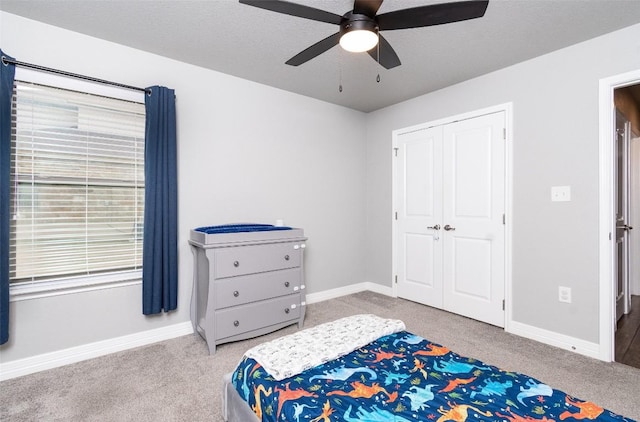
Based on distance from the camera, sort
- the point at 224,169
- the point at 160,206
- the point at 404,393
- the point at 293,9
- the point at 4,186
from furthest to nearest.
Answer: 1. the point at 224,169
2. the point at 160,206
3. the point at 4,186
4. the point at 293,9
5. the point at 404,393

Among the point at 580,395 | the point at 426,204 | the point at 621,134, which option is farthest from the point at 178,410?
the point at 621,134

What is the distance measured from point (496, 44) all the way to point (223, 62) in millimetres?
2453

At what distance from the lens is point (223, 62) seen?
299 centimetres

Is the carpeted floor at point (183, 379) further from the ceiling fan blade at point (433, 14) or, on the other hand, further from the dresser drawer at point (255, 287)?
the ceiling fan blade at point (433, 14)

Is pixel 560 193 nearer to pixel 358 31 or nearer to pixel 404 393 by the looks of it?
pixel 358 31

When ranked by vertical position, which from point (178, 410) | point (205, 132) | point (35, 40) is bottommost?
point (178, 410)

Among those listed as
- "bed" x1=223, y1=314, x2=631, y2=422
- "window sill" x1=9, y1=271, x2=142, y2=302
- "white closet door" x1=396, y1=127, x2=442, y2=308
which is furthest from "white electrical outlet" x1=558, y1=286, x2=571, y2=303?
"window sill" x1=9, y1=271, x2=142, y2=302

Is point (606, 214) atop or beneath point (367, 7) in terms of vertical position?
beneath

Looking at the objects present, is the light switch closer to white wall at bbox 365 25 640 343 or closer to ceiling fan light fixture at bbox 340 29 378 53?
white wall at bbox 365 25 640 343

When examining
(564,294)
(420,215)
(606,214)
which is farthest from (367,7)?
(564,294)

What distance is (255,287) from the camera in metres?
2.82

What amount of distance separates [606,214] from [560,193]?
1.17 feet

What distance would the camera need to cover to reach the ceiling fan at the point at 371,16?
5.18 ft

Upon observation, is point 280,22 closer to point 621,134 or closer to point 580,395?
point 580,395
